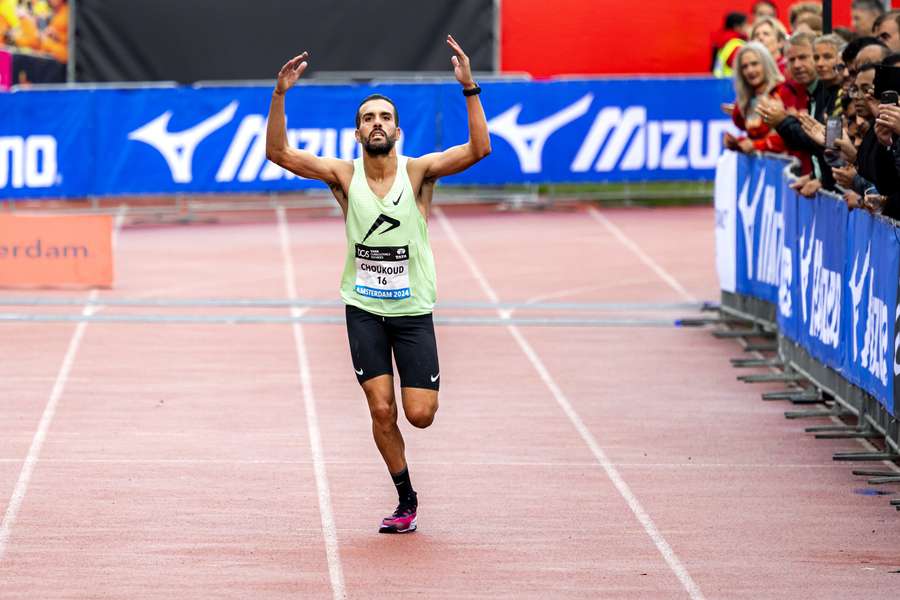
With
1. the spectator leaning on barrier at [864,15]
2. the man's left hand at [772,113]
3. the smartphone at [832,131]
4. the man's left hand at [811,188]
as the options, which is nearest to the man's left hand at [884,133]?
the smartphone at [832,131]

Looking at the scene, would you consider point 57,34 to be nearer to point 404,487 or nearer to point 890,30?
point 890,30

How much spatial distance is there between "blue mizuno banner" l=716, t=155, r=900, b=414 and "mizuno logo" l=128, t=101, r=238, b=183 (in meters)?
8.48

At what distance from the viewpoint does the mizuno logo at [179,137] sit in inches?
867

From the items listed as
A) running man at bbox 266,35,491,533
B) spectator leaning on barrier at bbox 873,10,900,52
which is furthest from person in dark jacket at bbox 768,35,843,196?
running man at bbox 266,35,491,533

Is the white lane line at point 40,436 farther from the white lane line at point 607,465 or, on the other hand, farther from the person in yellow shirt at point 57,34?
the person in yellow shirt at point 57,34

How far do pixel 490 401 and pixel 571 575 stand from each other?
4370 millimetres

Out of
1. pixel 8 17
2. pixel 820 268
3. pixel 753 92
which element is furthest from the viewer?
pixel 8 17

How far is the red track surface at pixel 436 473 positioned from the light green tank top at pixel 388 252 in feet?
3.76

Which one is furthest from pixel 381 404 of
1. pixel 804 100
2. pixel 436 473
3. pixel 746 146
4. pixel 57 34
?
pixel 57 34

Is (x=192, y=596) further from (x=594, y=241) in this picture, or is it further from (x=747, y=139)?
(x=594, y=241)

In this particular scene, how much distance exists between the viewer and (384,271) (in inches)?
345

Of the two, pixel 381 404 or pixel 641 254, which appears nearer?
pixel 381 404

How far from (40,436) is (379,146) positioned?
3724 millimetres

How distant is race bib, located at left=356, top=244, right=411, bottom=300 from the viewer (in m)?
8.73
